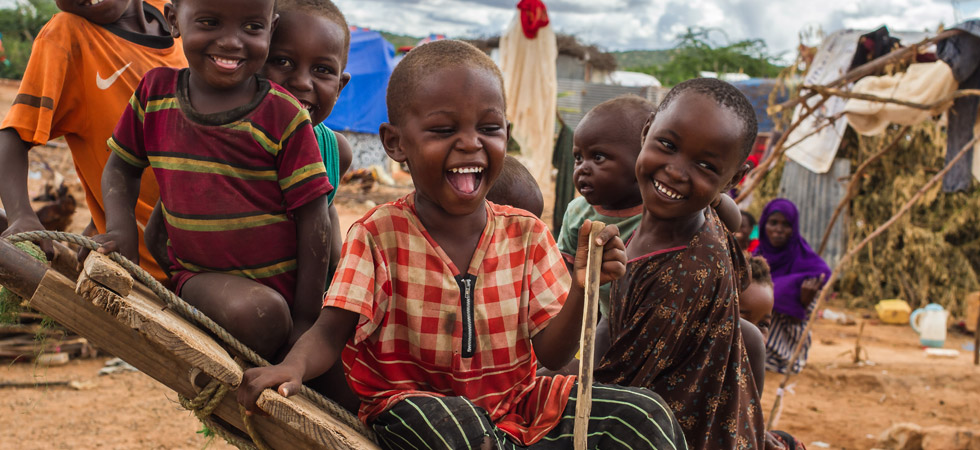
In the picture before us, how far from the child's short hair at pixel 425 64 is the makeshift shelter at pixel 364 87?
51.6 ft

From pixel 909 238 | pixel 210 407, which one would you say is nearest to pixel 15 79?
pixel 909 238

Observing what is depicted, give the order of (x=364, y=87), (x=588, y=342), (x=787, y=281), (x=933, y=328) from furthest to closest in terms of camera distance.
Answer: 1. (x=364, y=87)
2. (x=933, y=328)
3. (x=787, y=281)
4. (x=588, y=342)

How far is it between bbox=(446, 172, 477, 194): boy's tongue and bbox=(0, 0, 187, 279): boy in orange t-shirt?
47.8 inches

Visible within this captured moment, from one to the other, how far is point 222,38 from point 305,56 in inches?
15.3

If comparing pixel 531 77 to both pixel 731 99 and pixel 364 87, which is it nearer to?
pixel 731 99

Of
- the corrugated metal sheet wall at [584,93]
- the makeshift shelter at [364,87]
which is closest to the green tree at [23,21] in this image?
the makeshift shelter at [364,87]

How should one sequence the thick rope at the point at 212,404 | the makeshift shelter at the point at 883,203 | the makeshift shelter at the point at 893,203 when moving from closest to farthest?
the thick rope at the point at 212,404 < the makeshift shelter at the point at 893,203 < the makeshift shelter at the point at 883,203

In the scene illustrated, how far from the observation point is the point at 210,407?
1.58 meters

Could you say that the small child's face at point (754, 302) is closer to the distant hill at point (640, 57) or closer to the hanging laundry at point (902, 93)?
the hanging laundry at point (902, 93)

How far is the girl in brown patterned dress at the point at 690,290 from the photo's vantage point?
2.06m

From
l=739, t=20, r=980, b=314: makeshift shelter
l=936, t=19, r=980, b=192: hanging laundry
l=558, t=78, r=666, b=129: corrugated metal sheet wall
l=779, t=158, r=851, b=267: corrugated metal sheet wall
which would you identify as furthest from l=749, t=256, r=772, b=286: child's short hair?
l=558, t=78, r=666, b=129: corrugated metal sheet wall

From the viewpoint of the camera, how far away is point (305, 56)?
2250mm

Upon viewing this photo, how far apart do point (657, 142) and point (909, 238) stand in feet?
34.6

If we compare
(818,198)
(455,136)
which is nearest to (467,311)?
(455,136)
